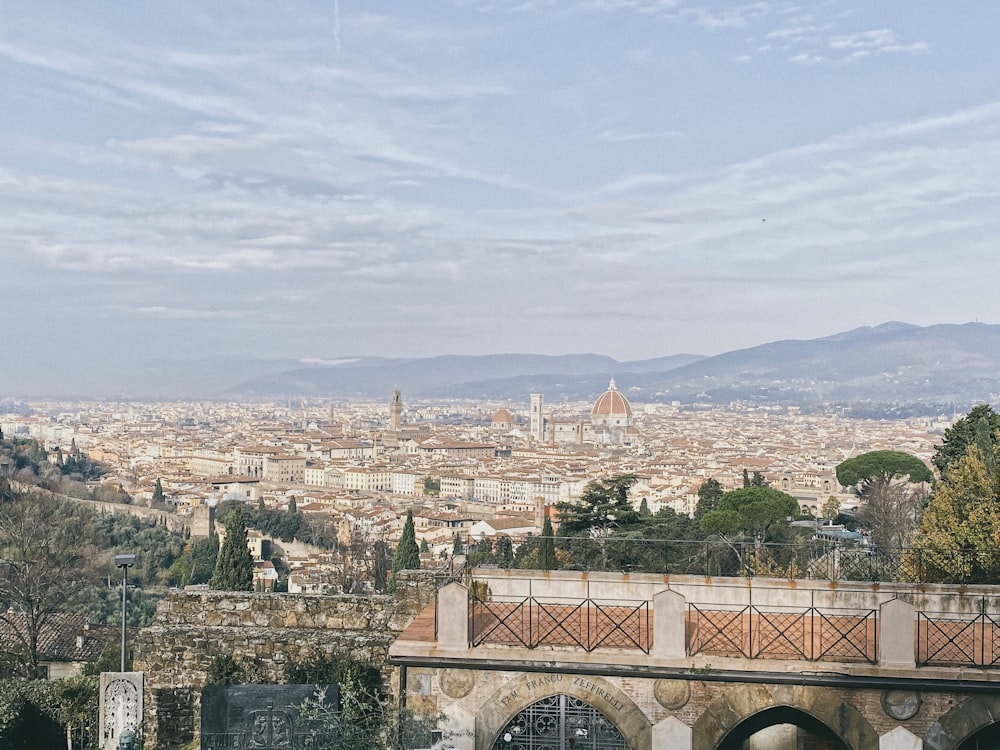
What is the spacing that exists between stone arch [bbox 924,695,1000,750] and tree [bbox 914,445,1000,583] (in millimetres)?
6306

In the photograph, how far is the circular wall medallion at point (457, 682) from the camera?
7.64 meters

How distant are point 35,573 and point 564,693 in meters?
20.3

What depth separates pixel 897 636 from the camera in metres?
7.33

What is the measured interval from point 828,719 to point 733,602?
1875 millimetres

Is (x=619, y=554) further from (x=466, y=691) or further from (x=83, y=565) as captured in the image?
(x=83, y=565)

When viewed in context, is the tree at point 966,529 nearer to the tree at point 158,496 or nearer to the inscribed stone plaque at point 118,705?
the inscribed stone plaque at point 118,705

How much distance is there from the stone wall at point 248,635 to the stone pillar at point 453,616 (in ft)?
6.17

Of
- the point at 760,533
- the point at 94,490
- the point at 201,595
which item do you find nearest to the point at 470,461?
the point at 94,490

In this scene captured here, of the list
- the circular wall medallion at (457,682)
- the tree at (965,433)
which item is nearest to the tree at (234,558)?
the tree at (965,433)

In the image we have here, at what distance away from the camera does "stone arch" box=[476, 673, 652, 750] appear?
24.4ft

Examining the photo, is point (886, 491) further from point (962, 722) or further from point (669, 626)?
point (669, 626)

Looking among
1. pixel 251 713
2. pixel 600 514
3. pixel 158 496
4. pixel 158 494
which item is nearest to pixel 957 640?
pixel 251 713

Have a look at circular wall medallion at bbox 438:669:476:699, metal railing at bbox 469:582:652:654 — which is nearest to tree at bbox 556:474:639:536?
metal railing at bbox 469:582:652:654

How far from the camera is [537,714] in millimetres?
7594
